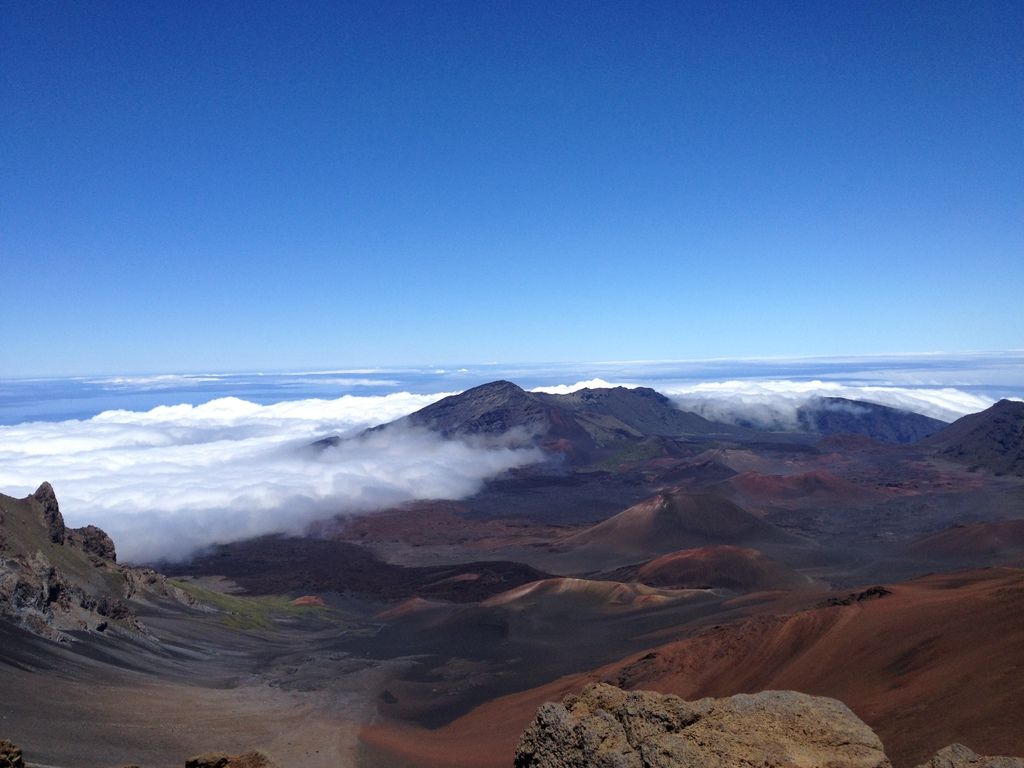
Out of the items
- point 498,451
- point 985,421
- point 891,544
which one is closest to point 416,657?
point 891,544

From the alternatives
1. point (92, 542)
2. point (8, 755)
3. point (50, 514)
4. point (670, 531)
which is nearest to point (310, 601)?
point (92, 542)

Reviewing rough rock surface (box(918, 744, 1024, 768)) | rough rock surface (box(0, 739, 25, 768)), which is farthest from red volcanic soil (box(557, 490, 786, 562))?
rough rock surface (box(0, 739, 25, 768))

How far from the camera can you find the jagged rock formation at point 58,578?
1462 inches

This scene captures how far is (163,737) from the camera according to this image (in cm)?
2703

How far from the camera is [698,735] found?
30.7 ft

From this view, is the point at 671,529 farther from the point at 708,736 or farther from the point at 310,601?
the point at 708,736

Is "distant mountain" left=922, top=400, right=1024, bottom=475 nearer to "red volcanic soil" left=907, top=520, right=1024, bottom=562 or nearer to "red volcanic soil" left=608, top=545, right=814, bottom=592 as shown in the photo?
"red volcanic soil" left=907, top=520, right=1024, bottom=562

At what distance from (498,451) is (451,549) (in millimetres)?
85945

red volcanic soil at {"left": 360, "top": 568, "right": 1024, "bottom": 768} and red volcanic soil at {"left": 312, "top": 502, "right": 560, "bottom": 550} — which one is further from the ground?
red volcanic soil at {"left": 360, "top": 568, "right": 1024, "bottom": 768}

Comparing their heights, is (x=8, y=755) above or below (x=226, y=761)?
above

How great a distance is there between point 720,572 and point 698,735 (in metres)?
66.3

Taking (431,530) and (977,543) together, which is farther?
(431,530)

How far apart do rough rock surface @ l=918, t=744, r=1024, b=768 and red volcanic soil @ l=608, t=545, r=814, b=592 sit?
201 ft

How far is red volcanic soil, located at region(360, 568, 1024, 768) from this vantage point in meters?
16.3
